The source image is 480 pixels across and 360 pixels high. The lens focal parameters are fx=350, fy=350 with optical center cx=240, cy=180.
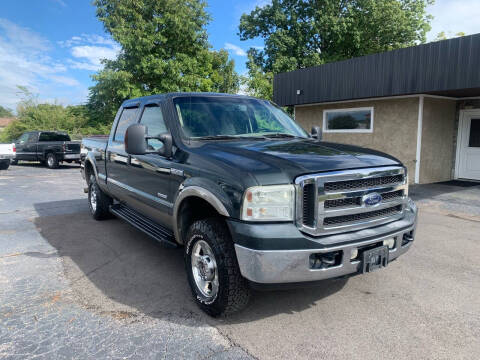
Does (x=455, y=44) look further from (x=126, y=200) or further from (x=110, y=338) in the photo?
(x=110, y=338)

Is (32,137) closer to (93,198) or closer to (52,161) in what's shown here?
(52,161)

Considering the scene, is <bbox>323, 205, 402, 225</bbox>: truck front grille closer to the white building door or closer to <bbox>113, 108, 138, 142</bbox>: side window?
<bbox>113, 108, 138, 142</bbox>: side window

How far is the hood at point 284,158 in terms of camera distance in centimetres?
265

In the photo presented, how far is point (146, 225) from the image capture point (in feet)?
14.4

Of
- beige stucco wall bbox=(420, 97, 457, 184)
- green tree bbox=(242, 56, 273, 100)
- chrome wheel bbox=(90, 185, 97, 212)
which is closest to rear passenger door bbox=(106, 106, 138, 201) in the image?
chrome wheel bbox=(90, 185, 97, 212)

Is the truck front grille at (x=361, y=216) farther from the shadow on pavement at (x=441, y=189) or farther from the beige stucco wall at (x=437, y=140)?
the beige stucco wall at (x=437, y=140)

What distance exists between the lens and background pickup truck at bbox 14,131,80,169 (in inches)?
703

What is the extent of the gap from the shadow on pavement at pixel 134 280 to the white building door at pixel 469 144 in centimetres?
1004

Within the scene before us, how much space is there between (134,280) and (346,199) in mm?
2463

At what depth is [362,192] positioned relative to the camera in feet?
9.51

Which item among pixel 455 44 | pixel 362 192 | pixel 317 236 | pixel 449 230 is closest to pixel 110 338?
pixel 317 236

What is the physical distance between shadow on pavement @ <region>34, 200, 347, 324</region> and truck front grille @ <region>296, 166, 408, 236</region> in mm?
504

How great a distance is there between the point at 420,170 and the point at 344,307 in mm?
9145

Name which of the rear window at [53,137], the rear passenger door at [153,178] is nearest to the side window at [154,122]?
the rear passenger door at [153,178]
